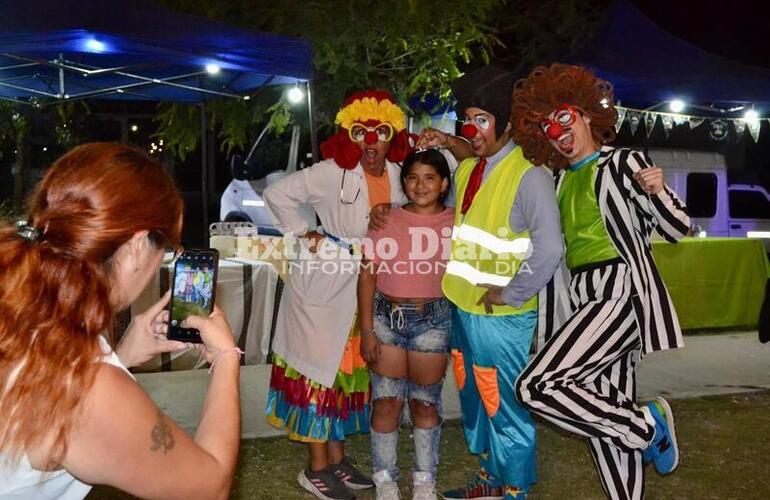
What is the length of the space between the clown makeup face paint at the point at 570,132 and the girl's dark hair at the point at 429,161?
0.51 m

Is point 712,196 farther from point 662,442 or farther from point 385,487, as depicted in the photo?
point 385,487

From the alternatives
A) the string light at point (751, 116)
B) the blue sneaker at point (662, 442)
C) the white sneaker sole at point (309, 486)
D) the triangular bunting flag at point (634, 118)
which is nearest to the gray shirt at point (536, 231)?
the blue sneaker at point (662, 442)

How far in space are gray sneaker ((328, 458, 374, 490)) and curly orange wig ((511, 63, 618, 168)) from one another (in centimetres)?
179

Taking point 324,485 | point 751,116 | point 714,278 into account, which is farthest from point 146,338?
point 751,116

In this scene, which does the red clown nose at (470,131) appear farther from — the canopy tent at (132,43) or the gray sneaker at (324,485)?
the canopy tent at (132,43)

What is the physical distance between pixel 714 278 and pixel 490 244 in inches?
195

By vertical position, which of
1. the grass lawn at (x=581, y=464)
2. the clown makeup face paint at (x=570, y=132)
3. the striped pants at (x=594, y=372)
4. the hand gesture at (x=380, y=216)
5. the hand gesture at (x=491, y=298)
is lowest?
the grass lawn at (x=581, y=464)

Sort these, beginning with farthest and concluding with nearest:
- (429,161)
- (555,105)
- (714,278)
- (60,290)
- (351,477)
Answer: (714,278) < (351,477) < (429,161) < (555,105) < (60,290)

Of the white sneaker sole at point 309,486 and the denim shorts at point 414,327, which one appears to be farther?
the white sneaker sole at point 309,486

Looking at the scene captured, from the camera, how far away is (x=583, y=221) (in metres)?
3.45

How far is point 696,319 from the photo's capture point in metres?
7.82

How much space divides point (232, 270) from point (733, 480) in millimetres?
3579

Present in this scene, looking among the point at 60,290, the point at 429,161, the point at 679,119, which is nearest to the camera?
the point at 60,290

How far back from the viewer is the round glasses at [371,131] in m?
3.90
